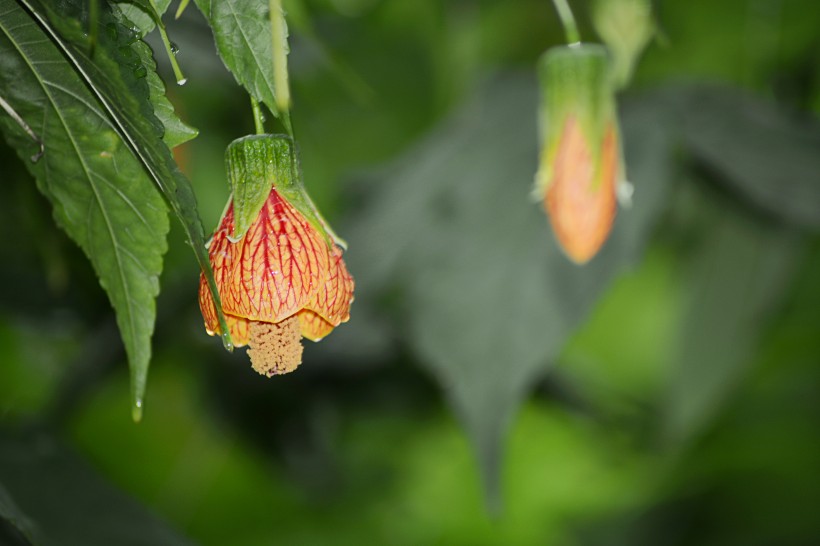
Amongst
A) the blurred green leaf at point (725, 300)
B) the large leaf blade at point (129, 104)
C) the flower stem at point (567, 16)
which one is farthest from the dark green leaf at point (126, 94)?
the blurred green leaf at point (725, 300)

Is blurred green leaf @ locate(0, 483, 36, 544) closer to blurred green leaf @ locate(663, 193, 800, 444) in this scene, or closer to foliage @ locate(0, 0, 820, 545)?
foliage @ locate(0, 0, 820, 545)

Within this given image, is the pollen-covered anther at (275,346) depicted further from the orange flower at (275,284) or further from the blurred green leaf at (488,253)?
the blurred green leaf at (488,253)

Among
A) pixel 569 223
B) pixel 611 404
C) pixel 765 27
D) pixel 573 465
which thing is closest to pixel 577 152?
pixel 569 223

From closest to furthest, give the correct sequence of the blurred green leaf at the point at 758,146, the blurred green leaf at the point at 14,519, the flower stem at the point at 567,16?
the blurred green leaf at the point at 14,519, the flower stem at the point at 567,16, the blurred green leaf at the point at 758,146

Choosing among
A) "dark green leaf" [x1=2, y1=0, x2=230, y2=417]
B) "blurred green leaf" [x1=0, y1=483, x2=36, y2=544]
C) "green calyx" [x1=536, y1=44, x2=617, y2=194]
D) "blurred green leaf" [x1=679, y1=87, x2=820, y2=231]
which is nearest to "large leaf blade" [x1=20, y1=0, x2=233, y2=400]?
"dark green leaf" [x1=2, y1=0, x2=230, y2=417]

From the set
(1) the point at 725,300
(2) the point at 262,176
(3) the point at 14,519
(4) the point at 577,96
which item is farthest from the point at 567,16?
(1) the point at 725,300

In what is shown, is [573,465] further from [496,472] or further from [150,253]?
[150,253]
